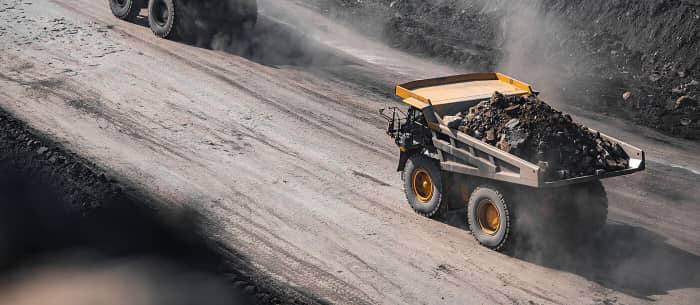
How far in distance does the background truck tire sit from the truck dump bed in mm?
8044

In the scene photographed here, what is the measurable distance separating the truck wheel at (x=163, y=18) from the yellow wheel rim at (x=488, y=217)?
9925 mm

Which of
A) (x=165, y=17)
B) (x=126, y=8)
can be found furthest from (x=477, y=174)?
(x=126, y=8)

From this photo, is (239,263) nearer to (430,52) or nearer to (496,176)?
(496,176)

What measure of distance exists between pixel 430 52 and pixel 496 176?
9467 millimetres

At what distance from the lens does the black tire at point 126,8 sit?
19013 millimetres

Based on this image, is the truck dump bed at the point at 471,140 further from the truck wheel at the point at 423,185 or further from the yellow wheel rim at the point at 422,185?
the yellow wheel rim at the point at 422,185

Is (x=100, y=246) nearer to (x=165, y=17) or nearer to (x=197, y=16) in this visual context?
(x=197, y=16)

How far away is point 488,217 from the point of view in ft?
34.7

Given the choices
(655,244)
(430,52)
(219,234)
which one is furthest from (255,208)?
(430,52)

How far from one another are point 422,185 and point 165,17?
9.16 metres

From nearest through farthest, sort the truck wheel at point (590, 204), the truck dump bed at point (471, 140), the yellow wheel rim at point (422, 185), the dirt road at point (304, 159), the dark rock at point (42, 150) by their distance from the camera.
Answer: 1. the truck dump bed at point (471, 140)
2. the dirt road at point (304, 159)
3. the truck wheel at point (590, 204)
4. the yellow wheel rim at point (422, 185)
5. the dark rock at point (42, 150)

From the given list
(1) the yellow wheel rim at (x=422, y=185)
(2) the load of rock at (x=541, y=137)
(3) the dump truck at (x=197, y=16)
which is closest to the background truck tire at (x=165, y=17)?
(3) the dump truck at (x=197, y=16)

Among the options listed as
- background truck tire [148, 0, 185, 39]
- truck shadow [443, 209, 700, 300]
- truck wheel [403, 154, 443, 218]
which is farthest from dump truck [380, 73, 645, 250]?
background truck tire [148, 0, 185, 39]

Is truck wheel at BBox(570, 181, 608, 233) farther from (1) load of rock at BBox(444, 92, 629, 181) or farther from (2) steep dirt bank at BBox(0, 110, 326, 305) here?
(2) steep dirt bank at BBox(0, 110, 326, 305)
